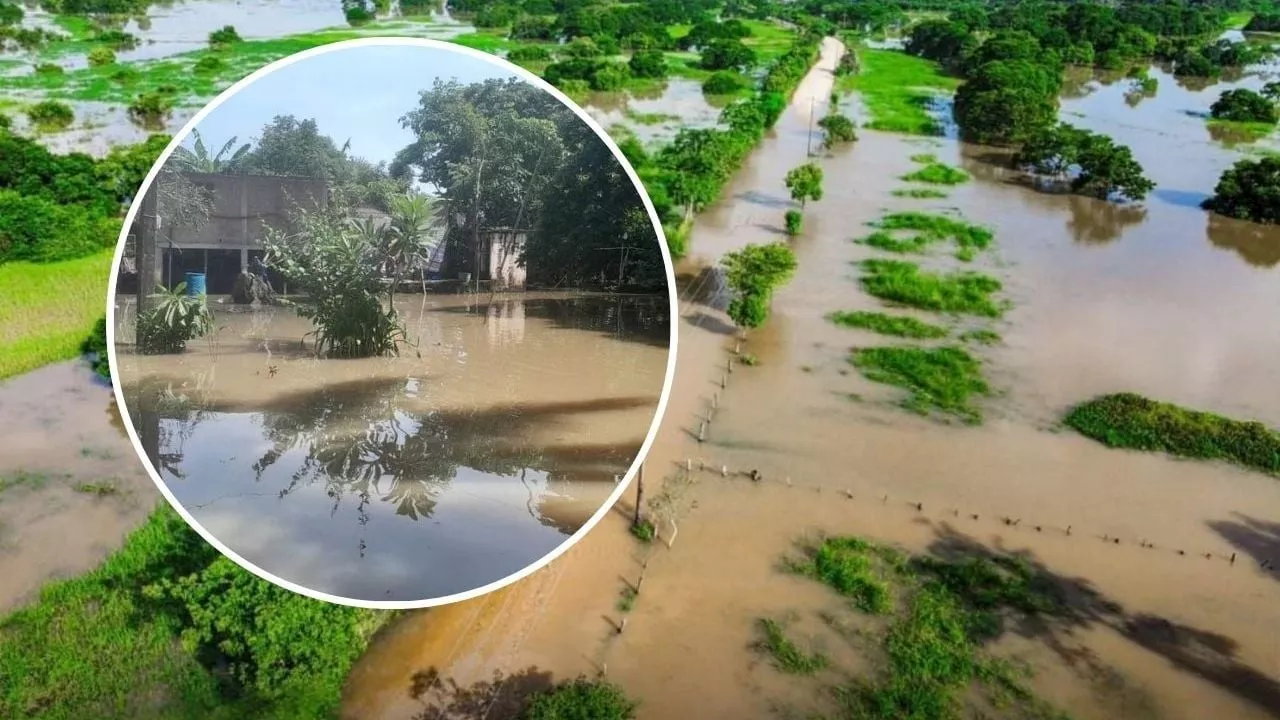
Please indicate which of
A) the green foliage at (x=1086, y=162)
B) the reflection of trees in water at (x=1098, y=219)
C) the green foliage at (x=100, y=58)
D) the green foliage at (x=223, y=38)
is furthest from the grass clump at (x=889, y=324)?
the green foliage at (x=223, y=38)

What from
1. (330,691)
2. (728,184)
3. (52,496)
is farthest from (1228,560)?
(728,184)

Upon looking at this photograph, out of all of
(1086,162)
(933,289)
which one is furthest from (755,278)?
(1086,162)

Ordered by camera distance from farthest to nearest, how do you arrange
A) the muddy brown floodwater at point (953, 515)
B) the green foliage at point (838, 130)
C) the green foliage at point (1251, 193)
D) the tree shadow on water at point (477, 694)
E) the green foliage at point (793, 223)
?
the green foliage at point (838, 130) → the green foliage at point (1251, 193) → the green foliage at point (793, 223) → the muddy brown floodwater at point (953, 515) → the tree shadow on water at point (477, 694)

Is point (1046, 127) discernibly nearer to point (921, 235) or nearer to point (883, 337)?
point (921, 235)

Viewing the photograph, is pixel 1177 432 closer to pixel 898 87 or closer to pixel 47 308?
pixel 47 308

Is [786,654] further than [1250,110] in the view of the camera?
No

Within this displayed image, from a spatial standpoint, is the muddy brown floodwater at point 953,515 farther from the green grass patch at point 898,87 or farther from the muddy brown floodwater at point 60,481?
the green grass patch at point 898,87
